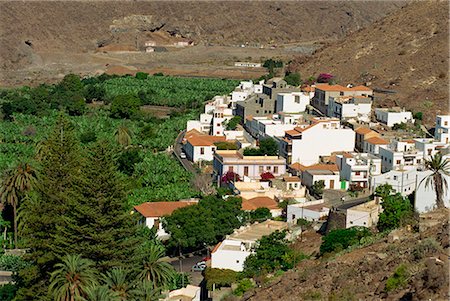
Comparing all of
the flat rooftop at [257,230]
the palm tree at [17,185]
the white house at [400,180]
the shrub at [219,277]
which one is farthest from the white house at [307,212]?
the palm tree at [17,185]

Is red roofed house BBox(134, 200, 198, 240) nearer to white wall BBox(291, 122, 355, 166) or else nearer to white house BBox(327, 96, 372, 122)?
white wall BBox(291, 122, 355, 166)

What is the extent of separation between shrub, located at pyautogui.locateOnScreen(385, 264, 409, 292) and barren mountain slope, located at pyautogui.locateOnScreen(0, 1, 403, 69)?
9078cm

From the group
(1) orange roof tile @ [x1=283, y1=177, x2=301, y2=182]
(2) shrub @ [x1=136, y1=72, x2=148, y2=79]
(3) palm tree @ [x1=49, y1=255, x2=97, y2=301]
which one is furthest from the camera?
(2) shrub @ [x1=136, y1=72, x2=148, y2=79]

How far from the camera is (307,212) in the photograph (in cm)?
3078

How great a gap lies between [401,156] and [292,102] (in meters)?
12.6

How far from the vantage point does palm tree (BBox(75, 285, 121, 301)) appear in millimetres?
19906

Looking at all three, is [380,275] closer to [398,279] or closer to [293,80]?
[398,279]

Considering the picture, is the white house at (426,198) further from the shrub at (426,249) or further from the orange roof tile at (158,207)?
the shrub at (426,249)

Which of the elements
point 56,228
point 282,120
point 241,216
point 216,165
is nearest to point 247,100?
point 282,120

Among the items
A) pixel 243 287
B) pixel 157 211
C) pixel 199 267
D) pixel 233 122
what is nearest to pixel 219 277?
pixel 243 287

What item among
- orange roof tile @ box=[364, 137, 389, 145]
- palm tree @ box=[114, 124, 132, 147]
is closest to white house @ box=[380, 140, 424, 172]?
orange roof tile @ box=[364, 137, 389, 145]

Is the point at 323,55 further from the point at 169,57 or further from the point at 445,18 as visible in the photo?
the point at 169,57

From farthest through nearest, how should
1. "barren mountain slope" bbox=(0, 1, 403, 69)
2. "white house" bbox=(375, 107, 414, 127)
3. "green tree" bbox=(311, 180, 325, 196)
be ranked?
"barren mountain slope" bbox=(0, 1, 403, 69)
"white house" bbox=(375, 107, 414, 127)
"green tree" bbox=(311, 180, 325, 196)

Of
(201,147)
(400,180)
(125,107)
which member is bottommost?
(201,147)
